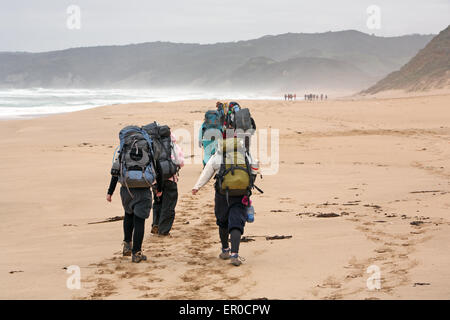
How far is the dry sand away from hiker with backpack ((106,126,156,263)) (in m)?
0.41

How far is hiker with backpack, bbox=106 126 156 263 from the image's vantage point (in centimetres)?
603

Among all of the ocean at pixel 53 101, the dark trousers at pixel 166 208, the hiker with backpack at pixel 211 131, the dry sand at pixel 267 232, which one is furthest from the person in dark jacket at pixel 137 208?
the ocean at pixel 53 101

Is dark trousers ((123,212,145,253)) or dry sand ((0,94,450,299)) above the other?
dark trousers ((123,212,145,253))

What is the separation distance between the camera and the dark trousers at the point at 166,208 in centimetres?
764

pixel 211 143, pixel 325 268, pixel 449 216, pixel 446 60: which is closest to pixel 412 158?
pixel 211 143

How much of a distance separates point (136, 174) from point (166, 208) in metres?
1.81

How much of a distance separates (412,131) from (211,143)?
13649 millimetres

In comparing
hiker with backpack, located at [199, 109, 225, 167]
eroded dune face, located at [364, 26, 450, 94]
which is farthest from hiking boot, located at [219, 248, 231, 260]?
eroded dune face, located at [364, 26, 450, 94]

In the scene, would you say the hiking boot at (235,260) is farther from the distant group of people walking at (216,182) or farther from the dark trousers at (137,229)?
the dark trousers at (137,229)

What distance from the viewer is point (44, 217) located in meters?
8.75

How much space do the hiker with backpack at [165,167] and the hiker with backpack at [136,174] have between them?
32.7 inches

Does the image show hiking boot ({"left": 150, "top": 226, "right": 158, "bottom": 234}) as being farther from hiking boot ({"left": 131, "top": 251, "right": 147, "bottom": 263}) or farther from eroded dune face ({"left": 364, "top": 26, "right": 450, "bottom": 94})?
eroded dune face ({"left": 364, "top": 26, "right": 450, "bottom": 94})

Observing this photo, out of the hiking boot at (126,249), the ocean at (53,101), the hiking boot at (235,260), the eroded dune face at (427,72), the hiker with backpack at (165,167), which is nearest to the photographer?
the hiking boot at (235,260)

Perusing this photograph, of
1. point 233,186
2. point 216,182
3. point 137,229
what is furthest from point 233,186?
point 137,229
